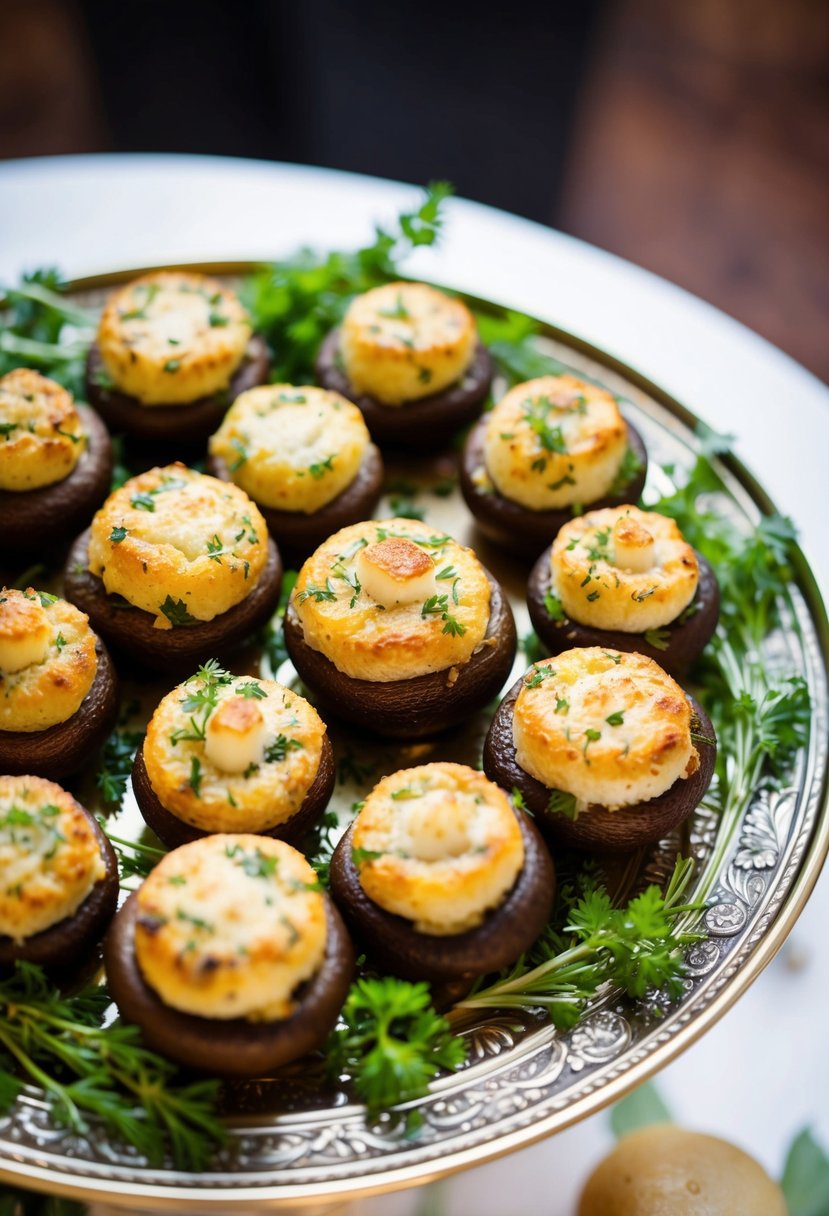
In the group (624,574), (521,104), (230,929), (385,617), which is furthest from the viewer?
(521,104)

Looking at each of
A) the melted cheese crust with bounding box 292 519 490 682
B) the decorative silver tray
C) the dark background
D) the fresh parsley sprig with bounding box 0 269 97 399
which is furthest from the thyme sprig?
the dark background

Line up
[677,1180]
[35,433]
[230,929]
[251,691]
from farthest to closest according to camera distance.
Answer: [35,433] < [251,691] < [677,1180] < [230,929]

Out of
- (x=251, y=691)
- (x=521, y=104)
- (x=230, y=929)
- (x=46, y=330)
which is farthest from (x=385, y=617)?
(x=521, y=104)

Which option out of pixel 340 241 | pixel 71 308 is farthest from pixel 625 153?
pixel 71 308

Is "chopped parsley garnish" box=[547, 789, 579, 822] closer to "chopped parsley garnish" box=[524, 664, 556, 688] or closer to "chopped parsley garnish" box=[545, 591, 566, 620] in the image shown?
"chopped parsley garnish" box=[524, 664, 556, 688]

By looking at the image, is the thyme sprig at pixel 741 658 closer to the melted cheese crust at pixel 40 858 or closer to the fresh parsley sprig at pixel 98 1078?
the fresh parsley sprig at pixel 98 1078

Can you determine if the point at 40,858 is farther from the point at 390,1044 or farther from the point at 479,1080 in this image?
the point at 479,1080
